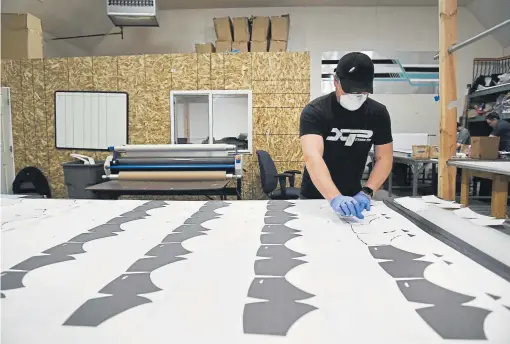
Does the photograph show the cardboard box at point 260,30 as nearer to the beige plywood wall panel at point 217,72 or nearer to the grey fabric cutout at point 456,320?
the beige plywood wall panel at point 217,72

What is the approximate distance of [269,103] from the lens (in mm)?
4160

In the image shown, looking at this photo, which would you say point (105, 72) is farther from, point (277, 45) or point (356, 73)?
point (356, 73)

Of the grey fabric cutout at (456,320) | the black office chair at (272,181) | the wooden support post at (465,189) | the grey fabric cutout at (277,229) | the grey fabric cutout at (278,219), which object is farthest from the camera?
the black office chair at (272,181)

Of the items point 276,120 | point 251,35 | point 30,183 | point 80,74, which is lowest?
point 30,183

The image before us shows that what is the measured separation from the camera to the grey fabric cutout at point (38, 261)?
0.77m

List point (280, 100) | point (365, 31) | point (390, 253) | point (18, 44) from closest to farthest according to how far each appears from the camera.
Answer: point (390, 253) → point (280, 100) → point (18, 44) → point (365, 31)

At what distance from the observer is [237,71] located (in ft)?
Result: 13.7

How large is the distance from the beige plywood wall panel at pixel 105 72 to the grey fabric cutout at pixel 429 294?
14.1ft

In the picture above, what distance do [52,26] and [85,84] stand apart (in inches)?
53.6

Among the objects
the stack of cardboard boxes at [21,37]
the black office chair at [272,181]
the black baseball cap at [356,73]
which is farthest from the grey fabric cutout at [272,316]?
the stack of cardboard boxes at [21,37]

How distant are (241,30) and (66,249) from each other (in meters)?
4.39

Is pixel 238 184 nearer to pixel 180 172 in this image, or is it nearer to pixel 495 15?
pixel 180 172

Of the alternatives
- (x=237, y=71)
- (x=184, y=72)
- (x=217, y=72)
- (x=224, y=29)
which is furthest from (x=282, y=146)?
(x=224, y=29)

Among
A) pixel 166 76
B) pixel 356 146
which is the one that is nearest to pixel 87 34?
pixel 166 76
